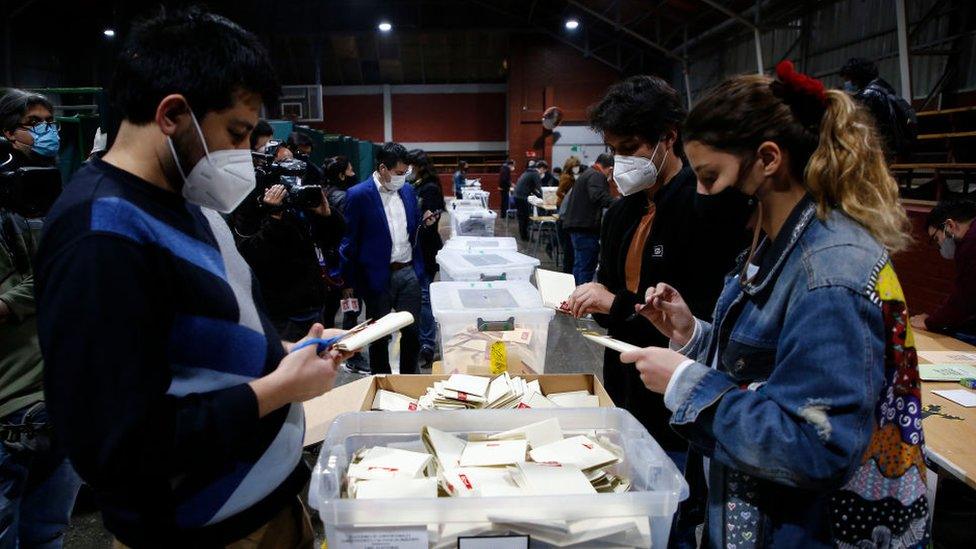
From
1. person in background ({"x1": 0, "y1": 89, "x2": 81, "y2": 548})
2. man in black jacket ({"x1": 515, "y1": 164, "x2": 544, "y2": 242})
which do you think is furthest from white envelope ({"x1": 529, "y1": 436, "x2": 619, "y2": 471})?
man in black jacket ({"x1": 515, "y1": 164, "x2": 544, "y2": 242})

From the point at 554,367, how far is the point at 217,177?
12.6 ft

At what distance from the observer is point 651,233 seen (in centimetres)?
197

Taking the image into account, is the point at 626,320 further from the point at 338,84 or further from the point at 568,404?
the point at 338,84

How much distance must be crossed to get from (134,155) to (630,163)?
151 cm

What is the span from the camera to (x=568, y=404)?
1880 millimetres

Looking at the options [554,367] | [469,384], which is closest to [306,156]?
[554,367]

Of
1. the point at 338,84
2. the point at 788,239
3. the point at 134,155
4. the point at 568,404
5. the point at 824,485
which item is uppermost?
the point at 338,84

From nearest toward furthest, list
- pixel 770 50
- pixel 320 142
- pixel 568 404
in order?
pixel 568 404 < pixel 320 142 < pixel 770 50

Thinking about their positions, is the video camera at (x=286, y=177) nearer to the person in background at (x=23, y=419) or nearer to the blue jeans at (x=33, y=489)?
the person in background at (x=23, y=419)

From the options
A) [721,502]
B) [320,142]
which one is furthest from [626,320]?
[320,142]

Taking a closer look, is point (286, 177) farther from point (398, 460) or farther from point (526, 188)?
point (526, 188)

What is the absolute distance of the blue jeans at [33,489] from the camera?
1.76 meters

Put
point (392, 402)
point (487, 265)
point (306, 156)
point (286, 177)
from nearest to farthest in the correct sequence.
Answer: point (392, 402) → point (286, 177) → point (487, 265) → point (306, 156)

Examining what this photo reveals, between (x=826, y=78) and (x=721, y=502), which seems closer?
(x=721, y=502)
